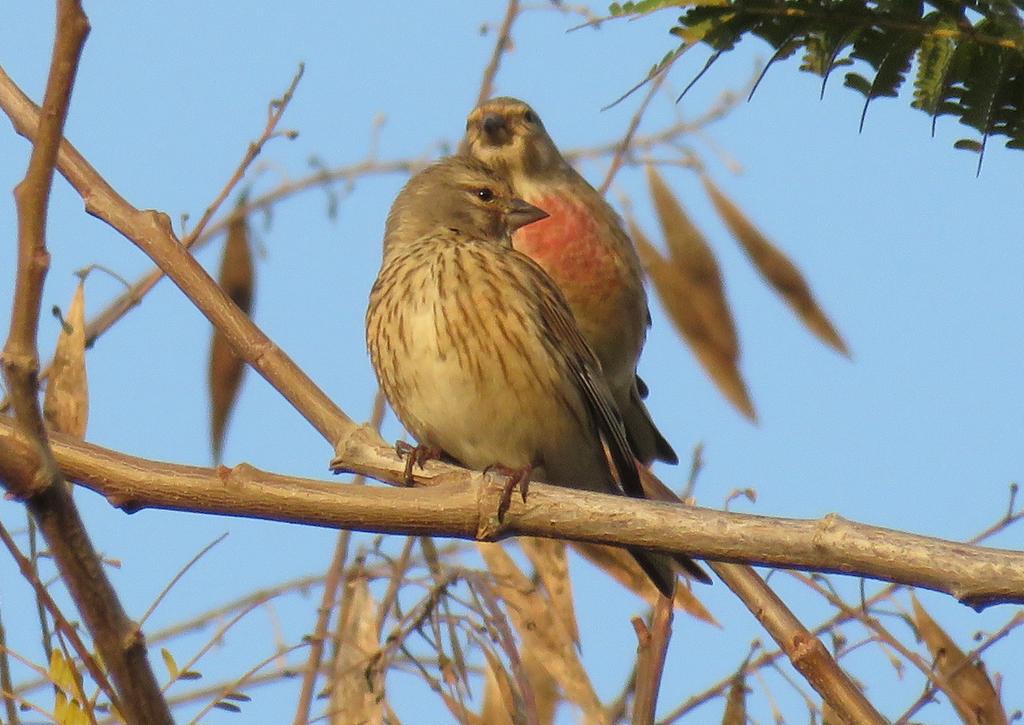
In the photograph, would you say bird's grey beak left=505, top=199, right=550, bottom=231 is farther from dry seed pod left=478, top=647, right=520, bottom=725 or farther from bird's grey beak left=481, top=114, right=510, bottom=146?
dry seed pod left=478, top=647, right=520, bottom=725

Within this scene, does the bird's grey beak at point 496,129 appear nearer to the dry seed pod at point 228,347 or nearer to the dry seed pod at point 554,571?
the dry seed pod at point 228,347

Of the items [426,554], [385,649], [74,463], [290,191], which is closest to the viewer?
[74,463]

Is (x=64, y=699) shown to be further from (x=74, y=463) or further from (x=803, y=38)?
(x=803, y=38)

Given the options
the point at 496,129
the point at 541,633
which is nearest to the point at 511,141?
the point at 496,129

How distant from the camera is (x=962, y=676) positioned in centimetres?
363

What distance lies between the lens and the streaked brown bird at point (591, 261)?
17.3 ft

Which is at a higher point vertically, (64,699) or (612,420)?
(612,420)

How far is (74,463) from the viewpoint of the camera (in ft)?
8.57

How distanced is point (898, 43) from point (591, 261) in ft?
8.56

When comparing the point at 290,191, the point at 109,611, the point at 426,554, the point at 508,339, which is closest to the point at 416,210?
the point at 290,191

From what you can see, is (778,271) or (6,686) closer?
(6,686)

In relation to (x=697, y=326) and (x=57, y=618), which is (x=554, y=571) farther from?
(x=57, y=618)

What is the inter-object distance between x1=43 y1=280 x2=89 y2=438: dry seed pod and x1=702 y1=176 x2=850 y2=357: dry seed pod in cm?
242

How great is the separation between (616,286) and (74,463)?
2896 millimetres
